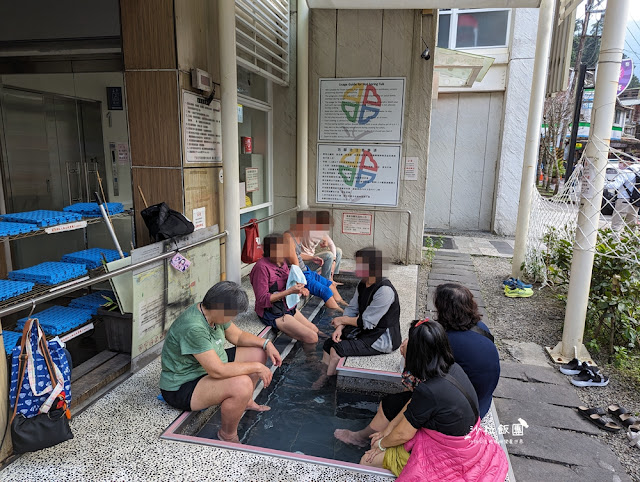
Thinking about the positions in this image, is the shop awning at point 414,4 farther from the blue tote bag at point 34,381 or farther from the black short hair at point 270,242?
the blue tote bag at point 34,381

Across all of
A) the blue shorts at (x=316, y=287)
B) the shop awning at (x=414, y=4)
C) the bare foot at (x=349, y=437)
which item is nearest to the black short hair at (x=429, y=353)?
the bare foot at (x=349, y=437)

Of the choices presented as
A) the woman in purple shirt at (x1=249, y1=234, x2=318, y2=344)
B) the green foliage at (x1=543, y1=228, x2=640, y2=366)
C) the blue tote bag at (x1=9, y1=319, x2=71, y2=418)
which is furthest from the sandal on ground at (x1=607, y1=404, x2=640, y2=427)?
the blue tote bag at (x1=9, y1=319, x2=71, y2=418)

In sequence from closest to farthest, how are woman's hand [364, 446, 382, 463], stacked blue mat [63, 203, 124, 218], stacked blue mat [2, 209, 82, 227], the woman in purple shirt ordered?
1. woman's hand [364, 446, 382, 463]
2. stacked blue mat [2, 209, 82, 227]
3. stacked blue mat [63, 203, 124, 218]
4. the woman in purple shirt

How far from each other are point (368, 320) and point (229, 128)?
2.36 meters

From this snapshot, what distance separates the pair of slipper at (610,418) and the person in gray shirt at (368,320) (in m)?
1.49

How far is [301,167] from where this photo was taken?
681 centimetres

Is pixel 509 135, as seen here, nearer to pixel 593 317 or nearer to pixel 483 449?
pixel 593 317

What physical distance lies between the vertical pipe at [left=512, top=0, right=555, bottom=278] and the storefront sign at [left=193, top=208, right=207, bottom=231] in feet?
14.8

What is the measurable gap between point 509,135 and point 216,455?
9970mm

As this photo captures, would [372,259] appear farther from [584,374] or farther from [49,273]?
[49,273]

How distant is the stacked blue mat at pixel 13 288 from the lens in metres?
2.84

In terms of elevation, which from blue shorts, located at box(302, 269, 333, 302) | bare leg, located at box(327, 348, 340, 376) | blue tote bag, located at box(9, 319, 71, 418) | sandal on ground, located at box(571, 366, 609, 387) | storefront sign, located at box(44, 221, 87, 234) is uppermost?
storefront sign, located at box(44, 221, 87, 234)

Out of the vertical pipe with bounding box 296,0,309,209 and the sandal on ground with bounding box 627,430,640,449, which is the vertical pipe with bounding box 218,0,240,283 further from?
the sandal on ground with bounding box 627,430,640,449

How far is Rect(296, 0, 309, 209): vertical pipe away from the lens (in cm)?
648
